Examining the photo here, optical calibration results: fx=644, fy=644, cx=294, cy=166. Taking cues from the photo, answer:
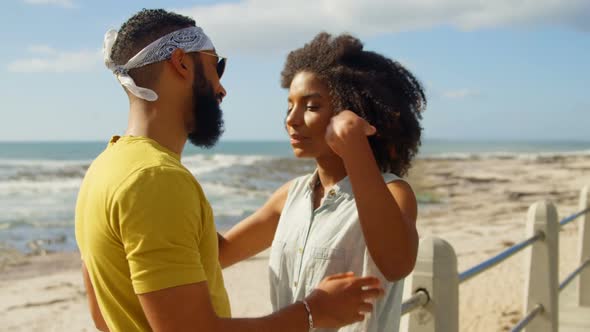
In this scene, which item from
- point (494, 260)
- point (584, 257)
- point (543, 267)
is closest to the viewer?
point (494, 260)

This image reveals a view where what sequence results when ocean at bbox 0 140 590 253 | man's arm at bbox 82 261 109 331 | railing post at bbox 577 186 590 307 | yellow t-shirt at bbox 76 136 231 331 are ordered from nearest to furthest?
yellow t-shirt at bbox 76 136 231 331 → man's arm at bbox 82 261 109 331 → railing post at bbox 577 186 590 307 → ocean at bbox 0 140 590 253

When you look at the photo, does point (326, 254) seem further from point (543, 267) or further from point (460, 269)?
point (460, 269)

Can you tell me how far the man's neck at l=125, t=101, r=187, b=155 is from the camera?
156 cm

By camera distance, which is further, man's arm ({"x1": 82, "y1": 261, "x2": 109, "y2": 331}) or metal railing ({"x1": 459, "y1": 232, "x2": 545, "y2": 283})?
metal railing ({"x1": 459, "y1": 232, "x2": 545, "y2": 283})

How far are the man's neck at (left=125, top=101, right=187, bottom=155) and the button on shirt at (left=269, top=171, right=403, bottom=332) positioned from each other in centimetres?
47

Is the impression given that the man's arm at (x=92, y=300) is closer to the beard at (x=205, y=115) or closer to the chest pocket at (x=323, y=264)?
the beard at (x=205, y=115)

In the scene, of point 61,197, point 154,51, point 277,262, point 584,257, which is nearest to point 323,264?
point 277,262

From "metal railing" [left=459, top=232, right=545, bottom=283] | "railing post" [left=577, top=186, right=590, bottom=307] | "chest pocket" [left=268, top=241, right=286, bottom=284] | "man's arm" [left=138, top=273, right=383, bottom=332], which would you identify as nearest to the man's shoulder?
"man's arm" [left=138, top=273, right=383, bottom=332]

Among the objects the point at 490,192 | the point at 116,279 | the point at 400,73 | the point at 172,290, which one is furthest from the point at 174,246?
the point at 490,192

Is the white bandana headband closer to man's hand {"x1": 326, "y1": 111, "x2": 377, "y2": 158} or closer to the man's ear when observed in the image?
the man's ear

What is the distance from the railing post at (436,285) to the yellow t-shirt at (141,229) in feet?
3.06

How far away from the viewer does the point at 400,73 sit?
1996 mm

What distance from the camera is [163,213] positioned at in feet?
4.17

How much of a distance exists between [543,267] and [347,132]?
9.47ft
